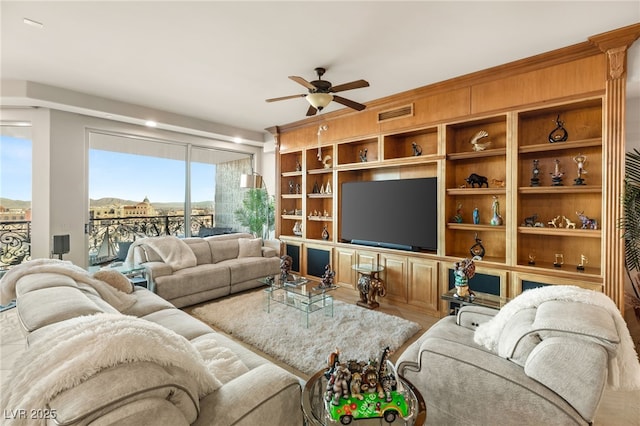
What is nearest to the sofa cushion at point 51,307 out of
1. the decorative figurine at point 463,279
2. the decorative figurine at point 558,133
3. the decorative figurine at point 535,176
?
the decorative figurine at point 463,279

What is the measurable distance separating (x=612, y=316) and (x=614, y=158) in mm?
1979

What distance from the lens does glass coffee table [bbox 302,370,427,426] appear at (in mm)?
1181

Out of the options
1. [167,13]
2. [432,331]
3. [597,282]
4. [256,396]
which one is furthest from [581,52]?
[256,396]

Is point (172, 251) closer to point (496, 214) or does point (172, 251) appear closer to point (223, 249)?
point (223, 249)

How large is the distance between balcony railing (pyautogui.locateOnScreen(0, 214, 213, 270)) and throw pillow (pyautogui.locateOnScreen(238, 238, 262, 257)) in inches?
55.8

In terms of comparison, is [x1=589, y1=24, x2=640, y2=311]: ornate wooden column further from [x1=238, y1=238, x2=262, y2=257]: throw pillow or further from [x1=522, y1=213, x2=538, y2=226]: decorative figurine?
[x1=238, y1=238, x2=262, y2=257]: throw pillow

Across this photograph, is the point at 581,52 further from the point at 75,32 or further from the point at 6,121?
the point at 6,121

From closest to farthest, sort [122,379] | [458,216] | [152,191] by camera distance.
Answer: [122,379] < [458,216] < [152,191]

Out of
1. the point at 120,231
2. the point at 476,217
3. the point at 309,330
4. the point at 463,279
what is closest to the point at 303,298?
the point at 309,330

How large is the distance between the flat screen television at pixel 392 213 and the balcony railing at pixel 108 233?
121 inches

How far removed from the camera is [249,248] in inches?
193

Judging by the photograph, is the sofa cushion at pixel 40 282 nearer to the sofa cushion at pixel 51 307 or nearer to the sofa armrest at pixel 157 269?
the sofa cushion at pixel 51 307

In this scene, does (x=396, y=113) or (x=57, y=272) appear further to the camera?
(x=396, y=113)

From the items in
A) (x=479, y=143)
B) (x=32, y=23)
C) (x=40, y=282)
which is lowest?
(x=40, y=282)
